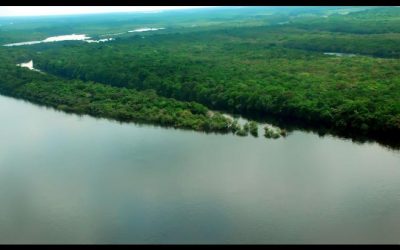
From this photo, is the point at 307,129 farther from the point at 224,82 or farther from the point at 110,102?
the point at 110,102

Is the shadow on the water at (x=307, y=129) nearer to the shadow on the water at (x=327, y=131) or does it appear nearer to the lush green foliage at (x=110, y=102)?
the shadow on the water at (x=327, y=131)

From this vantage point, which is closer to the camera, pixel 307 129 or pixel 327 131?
pixel 327 131

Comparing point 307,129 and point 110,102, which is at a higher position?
point 110,102

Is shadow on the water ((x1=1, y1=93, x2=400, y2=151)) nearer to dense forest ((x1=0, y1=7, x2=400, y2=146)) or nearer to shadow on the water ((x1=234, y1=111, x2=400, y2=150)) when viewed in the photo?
shadow on the water ((x1=234, y1=111, x2=400, y2=150))

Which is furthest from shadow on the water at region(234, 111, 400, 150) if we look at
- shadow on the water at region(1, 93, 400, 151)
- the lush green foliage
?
the lush green foliage

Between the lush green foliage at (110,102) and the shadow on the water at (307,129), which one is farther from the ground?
the lush green foliage at (110,102)

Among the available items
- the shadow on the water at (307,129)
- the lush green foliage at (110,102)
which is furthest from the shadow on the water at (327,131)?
the lush green foliage at (110,102)

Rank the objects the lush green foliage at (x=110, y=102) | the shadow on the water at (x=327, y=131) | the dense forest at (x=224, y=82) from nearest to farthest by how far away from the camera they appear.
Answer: the shadow on the water at (x=327, y=131), the dense forest at (x=224, y=82), the lush green foliage at (x=110, y=102)

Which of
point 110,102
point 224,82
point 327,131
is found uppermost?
point 224,82

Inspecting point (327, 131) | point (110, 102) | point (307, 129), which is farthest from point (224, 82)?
point (327, 131)
